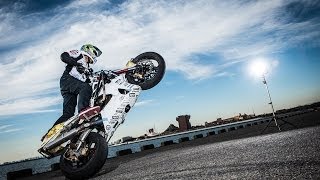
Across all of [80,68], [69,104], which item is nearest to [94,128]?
[69,104]

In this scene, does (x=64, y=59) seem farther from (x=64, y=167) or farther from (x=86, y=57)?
(x=64, y=167)

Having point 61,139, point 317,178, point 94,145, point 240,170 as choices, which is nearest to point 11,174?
point 61,139

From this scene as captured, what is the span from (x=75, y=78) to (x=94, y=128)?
140 centimetres

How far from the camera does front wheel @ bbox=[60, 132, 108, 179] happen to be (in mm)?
5082

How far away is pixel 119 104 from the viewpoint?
5.91 m

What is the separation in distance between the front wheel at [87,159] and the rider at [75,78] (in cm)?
92

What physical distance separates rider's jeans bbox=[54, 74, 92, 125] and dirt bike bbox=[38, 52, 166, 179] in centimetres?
A: 22

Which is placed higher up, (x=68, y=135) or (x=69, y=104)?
(x=69, y=104)

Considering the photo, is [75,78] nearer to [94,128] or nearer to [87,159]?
[94,128]

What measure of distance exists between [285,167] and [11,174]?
35.7 ft

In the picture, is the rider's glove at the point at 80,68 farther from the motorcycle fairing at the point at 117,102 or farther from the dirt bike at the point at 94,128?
the motorcycle fairing at the point at 117,102

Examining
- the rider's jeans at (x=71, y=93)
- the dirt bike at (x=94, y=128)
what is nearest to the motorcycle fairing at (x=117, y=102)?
the dirt bike at (x=94, y=128)

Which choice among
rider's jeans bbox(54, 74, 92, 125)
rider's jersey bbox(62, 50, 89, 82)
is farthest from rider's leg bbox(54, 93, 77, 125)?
rider's jersey bbox(62, 50, 89, 82)

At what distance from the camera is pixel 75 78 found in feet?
20.9
